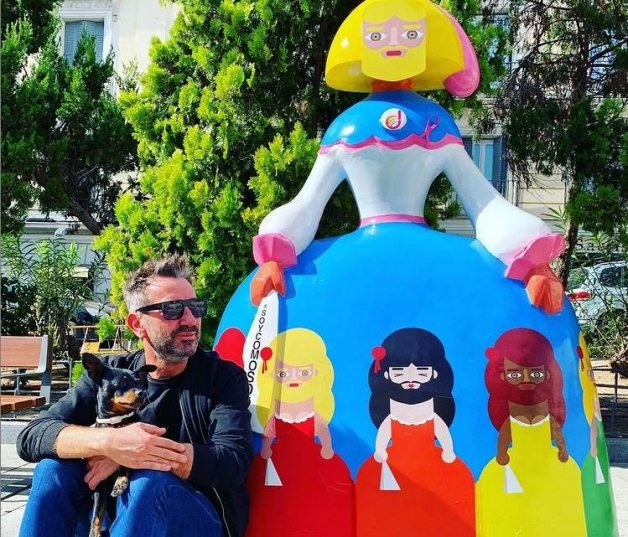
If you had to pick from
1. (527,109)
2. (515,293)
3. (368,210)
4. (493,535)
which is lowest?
(493,535)

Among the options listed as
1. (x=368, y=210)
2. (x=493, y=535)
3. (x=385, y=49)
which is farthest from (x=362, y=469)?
(x=385, y=49)

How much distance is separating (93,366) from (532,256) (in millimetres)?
1496

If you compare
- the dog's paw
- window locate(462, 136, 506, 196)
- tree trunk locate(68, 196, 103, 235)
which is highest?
window locate(462, 136, 506, 196)

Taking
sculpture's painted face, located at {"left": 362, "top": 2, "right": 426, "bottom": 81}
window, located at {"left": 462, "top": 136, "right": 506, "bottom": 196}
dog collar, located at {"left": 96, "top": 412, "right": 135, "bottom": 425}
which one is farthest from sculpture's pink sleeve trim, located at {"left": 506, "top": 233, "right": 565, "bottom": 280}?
window, located at {"left": 462, "top": 136, "right": 506, "bottom": 196}

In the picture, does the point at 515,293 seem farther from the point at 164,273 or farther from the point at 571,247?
the point at 571,247

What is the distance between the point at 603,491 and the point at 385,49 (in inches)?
70.0

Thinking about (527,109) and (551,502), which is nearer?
(551,502)

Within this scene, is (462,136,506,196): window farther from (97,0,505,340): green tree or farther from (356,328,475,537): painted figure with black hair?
(356,328,475,537): painted figure with black hair

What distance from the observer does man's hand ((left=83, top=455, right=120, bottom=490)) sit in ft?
8.30

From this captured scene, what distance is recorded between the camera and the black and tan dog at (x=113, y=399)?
2561mm

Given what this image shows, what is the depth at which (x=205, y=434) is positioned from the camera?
2701 millimetres

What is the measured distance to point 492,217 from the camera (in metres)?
3.18

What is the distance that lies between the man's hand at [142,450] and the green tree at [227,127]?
9.27ft

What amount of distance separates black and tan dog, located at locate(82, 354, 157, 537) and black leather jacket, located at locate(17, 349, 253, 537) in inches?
5.0
